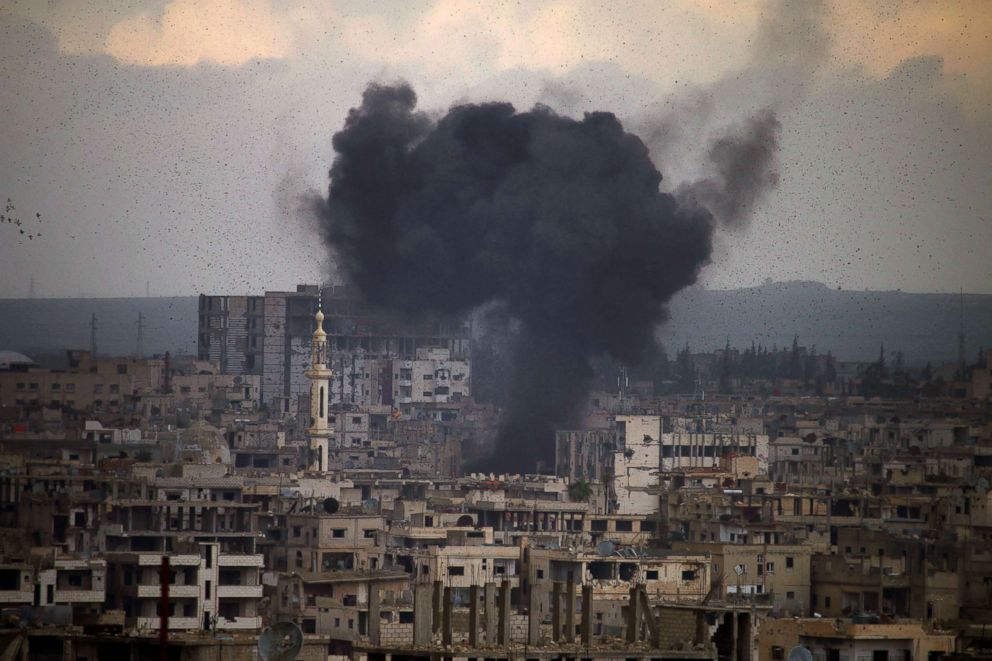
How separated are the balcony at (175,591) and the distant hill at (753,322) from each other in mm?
55095

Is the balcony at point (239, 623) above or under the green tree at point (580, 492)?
under

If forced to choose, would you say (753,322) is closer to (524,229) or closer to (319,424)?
(524,229)

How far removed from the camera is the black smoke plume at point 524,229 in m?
90.8

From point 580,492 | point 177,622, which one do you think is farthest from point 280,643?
point 580,492

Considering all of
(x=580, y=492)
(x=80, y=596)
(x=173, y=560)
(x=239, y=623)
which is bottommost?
(x=239, y=623)

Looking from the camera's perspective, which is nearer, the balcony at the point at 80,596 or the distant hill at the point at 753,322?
the balcony at the point at 80,596

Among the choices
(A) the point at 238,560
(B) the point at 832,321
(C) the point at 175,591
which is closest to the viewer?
(C) the point at 175,591

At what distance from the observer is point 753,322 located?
138m

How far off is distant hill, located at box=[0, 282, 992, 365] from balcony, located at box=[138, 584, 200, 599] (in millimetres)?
55095

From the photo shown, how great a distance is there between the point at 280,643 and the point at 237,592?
43.7ft

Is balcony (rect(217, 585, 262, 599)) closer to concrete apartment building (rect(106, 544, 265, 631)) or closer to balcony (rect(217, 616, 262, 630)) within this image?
concrete apartment building (rect(106, 544, 265, 631))

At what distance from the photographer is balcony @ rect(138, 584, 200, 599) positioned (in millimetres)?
39969

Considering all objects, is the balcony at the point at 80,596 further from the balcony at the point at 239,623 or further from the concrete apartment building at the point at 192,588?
the balcony at the point at 239,623

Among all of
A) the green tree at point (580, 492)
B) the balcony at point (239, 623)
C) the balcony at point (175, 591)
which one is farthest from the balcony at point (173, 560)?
the green tree at point (580, 492)
